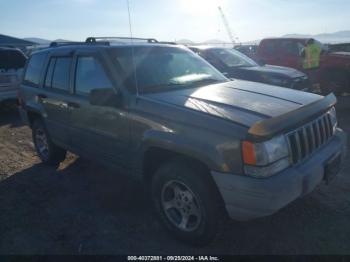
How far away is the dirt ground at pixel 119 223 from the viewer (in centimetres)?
346

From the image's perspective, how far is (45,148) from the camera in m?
5.96

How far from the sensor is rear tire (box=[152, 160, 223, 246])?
10.5 ft

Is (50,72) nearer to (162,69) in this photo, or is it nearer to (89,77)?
(89,77)

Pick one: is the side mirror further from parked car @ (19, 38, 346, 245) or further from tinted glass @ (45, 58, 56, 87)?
tinted glass @ (45, 58, 56, 87)

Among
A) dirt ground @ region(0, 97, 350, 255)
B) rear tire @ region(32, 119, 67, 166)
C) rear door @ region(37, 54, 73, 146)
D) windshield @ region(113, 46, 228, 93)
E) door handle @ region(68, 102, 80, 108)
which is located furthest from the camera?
rear tire @ region(32, 119, 67, 166)

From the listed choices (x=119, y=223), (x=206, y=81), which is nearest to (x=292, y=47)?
(x=206, y=81)

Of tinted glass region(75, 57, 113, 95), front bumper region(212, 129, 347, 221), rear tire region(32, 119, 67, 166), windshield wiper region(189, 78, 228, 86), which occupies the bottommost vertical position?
rear tire region(32, 119, 67, 166)

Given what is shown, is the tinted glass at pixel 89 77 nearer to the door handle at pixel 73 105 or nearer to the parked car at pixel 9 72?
the door handle at pixel 73 105

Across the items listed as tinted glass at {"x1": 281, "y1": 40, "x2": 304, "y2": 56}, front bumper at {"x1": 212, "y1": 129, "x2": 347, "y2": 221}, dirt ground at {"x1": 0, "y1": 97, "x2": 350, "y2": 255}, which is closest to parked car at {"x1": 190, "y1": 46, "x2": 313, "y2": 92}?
tinted glass at {"x1": 281, "y1": 40, "x2": 304, "y2": 56}

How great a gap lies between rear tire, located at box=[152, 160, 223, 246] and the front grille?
0.77 m

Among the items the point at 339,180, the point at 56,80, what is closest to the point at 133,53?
A: the point at 56,80

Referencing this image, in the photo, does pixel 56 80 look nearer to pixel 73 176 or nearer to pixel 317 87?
pixel 73 176

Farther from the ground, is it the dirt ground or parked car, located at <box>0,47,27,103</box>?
parked car, located at <box>0,47,27,103</box>

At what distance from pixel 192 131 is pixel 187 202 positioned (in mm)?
734
